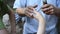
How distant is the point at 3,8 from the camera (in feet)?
5.98

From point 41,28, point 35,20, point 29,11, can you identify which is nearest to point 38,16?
point 41,28

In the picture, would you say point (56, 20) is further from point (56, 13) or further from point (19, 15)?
point (19, 15)

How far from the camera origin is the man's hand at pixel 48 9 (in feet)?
6.95

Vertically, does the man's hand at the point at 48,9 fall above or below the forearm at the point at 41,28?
above

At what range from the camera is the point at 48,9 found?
213 centimetres

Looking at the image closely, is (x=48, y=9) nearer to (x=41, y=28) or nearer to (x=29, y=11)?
(x=29, y=11)

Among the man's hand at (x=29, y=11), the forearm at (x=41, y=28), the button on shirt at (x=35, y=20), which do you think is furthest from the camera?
the button on shirt at (x=35, y=20)

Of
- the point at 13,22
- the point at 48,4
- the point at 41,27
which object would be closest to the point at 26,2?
the point at 48,4

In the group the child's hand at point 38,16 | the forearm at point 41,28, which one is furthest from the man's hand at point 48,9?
the forearm at point 41,28

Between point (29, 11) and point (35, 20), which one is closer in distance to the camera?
point (29, 11)

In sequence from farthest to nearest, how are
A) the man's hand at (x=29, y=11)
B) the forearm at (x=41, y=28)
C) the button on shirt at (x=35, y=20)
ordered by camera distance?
the button on shirt at (x=35, y=20), the man's hand at (x=29, y=11), the forearm at (x=41, y=28)

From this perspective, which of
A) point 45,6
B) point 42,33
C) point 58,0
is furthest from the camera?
point 58,0

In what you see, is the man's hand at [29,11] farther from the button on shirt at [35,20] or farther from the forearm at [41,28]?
the forearm at [41,28]

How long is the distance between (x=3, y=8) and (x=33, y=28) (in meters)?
0.64
